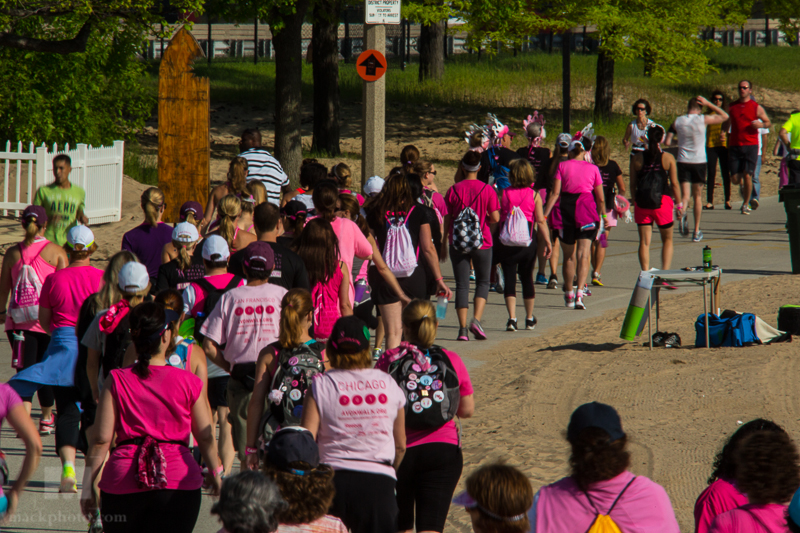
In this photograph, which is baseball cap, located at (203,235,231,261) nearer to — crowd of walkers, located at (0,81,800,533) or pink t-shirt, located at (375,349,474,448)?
crowd of walkers, located at (0,81,800,533)

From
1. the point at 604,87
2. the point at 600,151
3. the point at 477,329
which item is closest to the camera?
the point at 477,329

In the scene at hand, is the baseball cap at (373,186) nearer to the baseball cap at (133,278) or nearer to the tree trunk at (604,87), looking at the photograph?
the baseball cap at (133,278)

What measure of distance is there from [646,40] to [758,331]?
1620 centimetres

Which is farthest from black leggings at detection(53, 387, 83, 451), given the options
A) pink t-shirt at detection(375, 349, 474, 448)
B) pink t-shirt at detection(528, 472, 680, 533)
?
pink t-shirt at detection(528, 472, 680, 533)

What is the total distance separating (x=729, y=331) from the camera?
29.2 ft

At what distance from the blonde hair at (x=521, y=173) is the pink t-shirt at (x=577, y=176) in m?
0.84

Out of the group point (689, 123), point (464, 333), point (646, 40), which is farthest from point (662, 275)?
point (646, 40)

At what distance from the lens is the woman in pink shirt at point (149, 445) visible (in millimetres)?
3893

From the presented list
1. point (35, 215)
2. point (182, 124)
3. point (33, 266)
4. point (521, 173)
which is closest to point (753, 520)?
point (33, 266)

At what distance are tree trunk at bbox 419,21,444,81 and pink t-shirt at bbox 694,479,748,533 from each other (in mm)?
28907

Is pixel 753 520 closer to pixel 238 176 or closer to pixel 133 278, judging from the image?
pixel 133 278

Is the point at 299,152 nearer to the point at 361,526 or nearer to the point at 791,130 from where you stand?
the point at 791,130

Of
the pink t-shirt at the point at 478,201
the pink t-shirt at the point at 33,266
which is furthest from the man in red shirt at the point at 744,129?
the pink t-shirt at the point at 33,266

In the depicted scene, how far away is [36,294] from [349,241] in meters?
2.30
